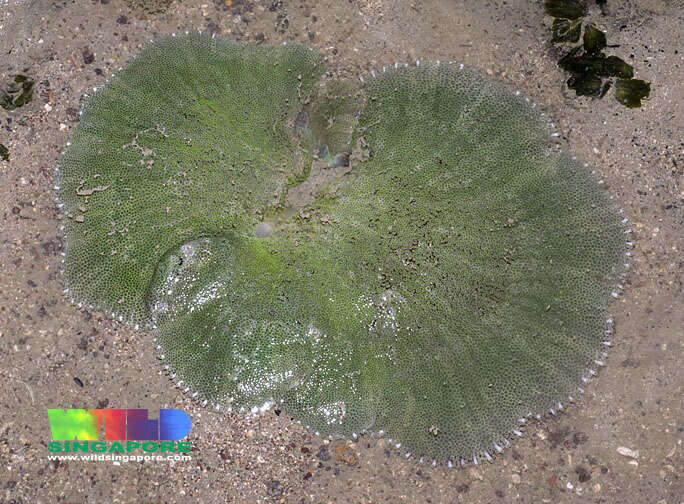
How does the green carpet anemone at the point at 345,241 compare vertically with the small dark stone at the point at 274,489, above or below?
above

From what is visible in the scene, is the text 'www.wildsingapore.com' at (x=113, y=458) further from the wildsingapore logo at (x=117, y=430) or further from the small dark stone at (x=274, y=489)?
the small dark stone at (x=274, y=489)

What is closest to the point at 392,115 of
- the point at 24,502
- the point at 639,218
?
the point at 639,218

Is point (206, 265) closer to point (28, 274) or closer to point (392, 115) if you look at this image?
point (28, 274)

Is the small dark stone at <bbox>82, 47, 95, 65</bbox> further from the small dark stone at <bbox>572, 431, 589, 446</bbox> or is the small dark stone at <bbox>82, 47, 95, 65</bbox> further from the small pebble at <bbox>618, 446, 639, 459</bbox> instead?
the small pebble at <bbox>618, 446, 639, 459</bbox>

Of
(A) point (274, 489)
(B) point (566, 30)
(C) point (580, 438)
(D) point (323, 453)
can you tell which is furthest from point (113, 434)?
(B) point (566, 30)

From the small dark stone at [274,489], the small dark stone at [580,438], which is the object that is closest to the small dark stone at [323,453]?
the small dark stone at [274,489]

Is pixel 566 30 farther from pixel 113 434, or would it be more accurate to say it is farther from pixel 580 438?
pixel 113 434
